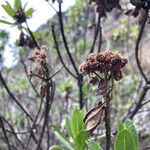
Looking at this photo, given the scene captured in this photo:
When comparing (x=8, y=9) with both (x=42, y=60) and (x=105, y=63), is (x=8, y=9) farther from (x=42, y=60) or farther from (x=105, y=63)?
(x=105, y=63)

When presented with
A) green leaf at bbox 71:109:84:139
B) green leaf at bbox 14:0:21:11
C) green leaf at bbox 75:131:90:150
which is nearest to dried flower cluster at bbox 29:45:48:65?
green leaf at bbox 71:109:84:139

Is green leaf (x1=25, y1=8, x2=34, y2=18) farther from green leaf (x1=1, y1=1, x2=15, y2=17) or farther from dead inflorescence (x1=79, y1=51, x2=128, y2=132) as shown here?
dead inflorescence (x1=79, y1=51, x2=128, y2=132)

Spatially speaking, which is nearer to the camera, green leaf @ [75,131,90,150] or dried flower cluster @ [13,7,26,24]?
green leaf @ [75,131,90,150]

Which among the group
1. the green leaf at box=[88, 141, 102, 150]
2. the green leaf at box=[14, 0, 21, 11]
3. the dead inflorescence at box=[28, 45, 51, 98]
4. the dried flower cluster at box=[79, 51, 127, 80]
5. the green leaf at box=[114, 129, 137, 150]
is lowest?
the green leaf at box=[114, 129, 137, 150]

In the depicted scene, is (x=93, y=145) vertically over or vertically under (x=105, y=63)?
under

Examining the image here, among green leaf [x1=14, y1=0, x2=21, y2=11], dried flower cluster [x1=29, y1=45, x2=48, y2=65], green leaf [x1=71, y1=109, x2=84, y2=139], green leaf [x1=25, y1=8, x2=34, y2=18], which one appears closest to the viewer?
green leaf [x1=71, y1=109, x2=84, y2=139]

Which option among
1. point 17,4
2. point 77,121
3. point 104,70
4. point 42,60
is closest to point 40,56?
point 42,60

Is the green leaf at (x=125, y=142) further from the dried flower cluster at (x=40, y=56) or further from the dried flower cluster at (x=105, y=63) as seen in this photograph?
the dried flower cluster at (x=40, y=56)
